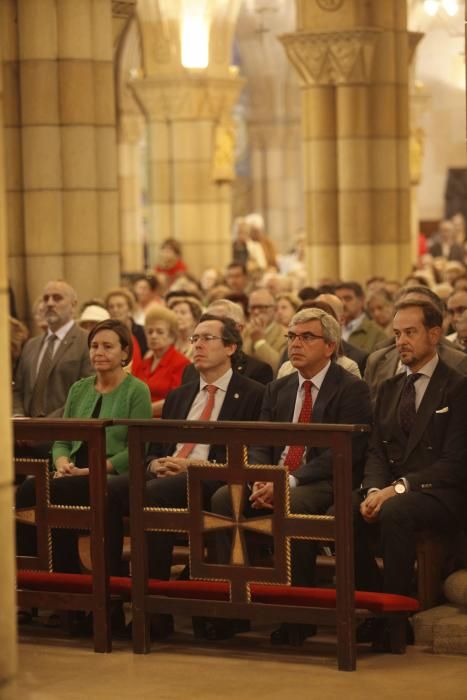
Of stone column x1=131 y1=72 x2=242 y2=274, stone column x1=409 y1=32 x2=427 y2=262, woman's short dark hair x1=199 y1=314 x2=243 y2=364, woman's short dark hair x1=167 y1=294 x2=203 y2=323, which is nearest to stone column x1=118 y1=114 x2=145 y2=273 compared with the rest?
stone column x1=409 y1=32 x2=427 y2=262

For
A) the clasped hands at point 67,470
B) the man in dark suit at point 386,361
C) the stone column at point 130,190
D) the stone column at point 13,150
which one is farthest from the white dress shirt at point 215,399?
the stone column at point 130,190

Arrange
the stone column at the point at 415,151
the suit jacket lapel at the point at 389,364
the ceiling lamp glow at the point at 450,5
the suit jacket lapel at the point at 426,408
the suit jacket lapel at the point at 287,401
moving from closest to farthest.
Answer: the suit jacket lapel at the point at 426,408, the suit jacket lapel at the point at 287,401, the suit jacket lapel at the point at 389,364, the stone column at the point at 415,151, the ceiling lamp glow at the point at 450,5

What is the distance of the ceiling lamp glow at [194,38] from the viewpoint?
2395cm

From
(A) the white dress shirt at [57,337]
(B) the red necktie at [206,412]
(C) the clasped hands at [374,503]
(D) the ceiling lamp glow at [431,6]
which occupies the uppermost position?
(D) the ceiling lamp glow at [431,6]

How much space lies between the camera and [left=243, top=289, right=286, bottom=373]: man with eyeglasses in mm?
11445

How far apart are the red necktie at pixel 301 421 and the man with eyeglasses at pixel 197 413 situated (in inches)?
14.6

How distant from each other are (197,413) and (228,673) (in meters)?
1.63

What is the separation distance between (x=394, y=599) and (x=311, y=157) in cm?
1157

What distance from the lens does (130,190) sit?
32.1 m

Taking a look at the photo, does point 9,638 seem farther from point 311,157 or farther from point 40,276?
point 311,157

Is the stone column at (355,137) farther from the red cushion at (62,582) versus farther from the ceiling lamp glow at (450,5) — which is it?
the ceiling lamp glow at (450,5)

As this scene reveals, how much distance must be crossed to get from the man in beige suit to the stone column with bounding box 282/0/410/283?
7.97 metres

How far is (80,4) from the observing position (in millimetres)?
12766

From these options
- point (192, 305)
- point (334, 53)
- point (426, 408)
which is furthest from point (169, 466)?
point (334, 53)
